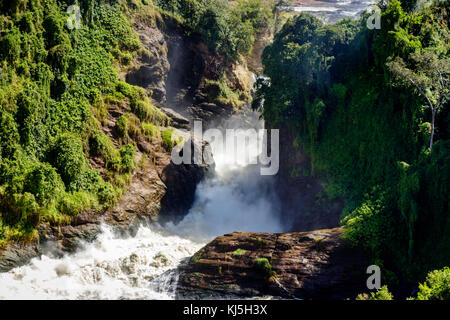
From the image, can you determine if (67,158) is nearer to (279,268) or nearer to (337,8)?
(279,268)

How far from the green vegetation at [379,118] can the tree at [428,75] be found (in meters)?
0.05

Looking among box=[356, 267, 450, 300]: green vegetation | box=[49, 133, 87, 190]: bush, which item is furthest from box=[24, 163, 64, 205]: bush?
box=[356, 267, 450, 300]: green vegetation

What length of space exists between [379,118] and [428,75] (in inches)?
132

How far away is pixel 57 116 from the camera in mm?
20672

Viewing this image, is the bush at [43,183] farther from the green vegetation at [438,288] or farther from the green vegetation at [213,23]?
the green vegetation at [213,23]

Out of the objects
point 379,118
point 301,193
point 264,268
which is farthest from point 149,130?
point 379,118

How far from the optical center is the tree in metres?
19.4

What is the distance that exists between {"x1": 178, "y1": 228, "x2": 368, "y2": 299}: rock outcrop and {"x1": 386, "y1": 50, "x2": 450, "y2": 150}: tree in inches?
298

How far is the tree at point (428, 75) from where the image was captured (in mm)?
19391

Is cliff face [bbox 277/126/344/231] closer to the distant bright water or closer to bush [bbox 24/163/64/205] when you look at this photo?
bush [bbox 24/163/64/205]
